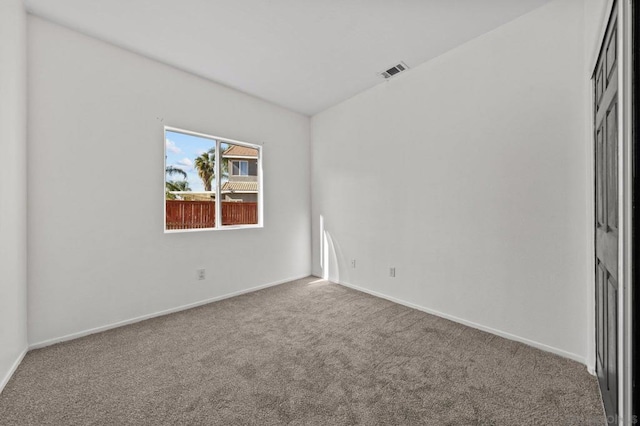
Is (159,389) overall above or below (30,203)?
below

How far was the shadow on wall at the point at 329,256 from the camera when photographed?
4.08 m

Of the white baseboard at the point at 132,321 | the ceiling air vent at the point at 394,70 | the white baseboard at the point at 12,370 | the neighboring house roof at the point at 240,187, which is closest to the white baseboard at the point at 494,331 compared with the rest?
the white baseboard at the point at 132,321

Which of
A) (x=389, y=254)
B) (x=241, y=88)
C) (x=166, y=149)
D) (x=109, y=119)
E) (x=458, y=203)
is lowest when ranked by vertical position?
(x=389, y=254)

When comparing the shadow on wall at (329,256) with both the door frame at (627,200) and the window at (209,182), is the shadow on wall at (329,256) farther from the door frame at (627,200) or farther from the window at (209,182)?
the door frame at (627,200)

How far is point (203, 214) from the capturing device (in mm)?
3381

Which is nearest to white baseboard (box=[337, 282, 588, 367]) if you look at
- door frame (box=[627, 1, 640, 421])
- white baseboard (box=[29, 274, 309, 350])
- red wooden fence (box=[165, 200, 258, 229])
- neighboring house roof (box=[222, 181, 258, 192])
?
door frame (box=[627, 1, 640, 421])

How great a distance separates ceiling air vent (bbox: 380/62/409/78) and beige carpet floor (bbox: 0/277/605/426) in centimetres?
282

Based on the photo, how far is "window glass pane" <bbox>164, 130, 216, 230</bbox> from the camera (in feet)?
10.1

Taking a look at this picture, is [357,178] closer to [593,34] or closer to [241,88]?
[241,88]

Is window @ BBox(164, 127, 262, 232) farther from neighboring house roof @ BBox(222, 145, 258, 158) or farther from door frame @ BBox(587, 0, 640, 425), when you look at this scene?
door frame @ BBox(587, 0, 640, 425)

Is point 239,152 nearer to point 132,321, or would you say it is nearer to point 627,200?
point 132,321

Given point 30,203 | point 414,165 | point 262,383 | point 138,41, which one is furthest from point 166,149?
point 414,165

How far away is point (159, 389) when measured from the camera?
1.70m

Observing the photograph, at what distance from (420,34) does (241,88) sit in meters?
2.25
